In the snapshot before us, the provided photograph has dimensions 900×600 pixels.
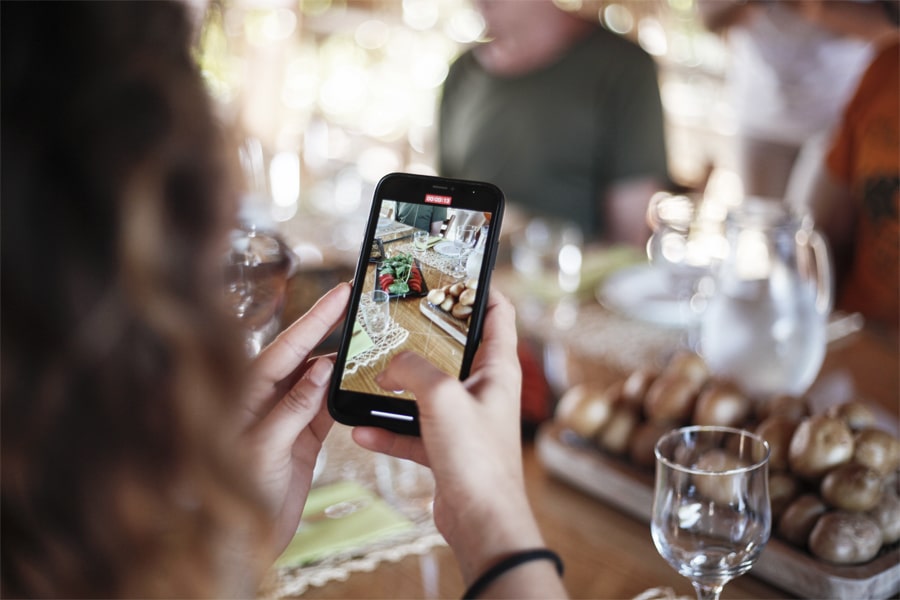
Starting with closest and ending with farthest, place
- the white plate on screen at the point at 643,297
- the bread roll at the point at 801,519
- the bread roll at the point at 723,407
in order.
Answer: the bread roll at the point at 801,519
the bread roll at the point at 723,407
the white plate on screen at the point at 643,297

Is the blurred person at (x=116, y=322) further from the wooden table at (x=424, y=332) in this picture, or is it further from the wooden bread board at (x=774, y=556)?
the wooden bread board at (x=774, y=556)

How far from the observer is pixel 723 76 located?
12.0 feet

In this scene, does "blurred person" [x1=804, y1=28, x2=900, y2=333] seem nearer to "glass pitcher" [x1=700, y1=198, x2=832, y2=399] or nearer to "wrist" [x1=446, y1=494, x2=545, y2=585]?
"glass pitcher" [x1=700, y1=198, x2=832, y2=399]

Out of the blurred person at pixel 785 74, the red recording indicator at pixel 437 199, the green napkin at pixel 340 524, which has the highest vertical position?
the blurred person at pixel 785 74

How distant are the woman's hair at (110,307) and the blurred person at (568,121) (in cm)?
176

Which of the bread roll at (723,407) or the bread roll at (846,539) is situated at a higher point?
the bread roll at (723,407)

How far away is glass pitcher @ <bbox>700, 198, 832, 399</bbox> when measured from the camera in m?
1.02

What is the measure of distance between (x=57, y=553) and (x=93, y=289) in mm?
136

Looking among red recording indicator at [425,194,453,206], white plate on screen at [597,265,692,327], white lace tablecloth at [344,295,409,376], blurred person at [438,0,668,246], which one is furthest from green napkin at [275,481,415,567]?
blurred person at [438,0,668,246]

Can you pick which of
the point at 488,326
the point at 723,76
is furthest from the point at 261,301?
the point at 723,76

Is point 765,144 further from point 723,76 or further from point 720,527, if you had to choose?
point 720,527

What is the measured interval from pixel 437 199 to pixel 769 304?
1.61 ft

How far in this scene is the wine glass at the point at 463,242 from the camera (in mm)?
697

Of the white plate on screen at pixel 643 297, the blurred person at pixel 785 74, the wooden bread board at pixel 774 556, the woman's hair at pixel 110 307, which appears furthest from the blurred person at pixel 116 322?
the blurred person at pixel 785 74
